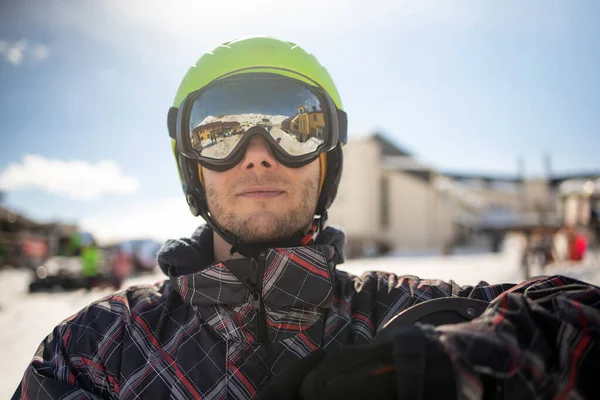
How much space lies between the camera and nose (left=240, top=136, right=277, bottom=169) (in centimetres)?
165

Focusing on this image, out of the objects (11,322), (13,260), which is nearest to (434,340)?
(11,322)

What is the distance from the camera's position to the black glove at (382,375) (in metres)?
0.74

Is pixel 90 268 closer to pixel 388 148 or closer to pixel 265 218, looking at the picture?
pixel 265 218

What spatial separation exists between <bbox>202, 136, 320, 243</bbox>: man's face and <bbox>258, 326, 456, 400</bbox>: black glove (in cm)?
78

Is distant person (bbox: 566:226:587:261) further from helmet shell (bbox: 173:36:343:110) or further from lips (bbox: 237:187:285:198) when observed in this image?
lips (bbox: 237:187:285:198)

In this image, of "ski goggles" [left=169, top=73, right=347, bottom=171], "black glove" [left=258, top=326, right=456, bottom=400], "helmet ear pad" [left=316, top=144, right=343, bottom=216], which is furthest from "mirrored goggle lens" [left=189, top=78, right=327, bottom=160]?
"black glove" [left=258, top=326, right=456, bottom=400]

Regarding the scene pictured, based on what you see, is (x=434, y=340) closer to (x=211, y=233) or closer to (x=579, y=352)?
(x=579, y=352)

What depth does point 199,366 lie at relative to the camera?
1219 millimetres

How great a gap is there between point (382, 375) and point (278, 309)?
0.58m

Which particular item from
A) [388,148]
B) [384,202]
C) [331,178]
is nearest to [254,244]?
[331,178]

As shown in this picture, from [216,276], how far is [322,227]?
28.8 inches

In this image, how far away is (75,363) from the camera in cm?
123

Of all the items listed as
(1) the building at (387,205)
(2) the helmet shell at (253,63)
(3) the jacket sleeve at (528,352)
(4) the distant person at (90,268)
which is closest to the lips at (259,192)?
(2) the helmet shell at (253,63)

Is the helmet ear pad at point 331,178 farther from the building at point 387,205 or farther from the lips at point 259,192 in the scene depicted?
the building at point 387,205
